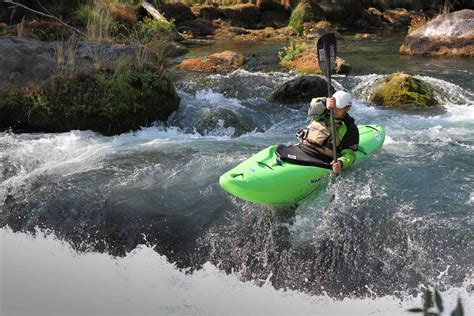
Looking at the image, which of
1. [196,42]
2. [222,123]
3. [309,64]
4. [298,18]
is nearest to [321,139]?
[222,123]

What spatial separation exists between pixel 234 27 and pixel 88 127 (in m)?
11.7

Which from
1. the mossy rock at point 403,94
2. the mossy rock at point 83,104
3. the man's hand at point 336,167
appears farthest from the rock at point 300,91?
the man's hand at point 336,167

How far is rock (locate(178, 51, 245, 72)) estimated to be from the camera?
432 inches

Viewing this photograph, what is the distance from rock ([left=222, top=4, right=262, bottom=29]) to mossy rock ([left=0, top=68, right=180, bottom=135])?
475 inches

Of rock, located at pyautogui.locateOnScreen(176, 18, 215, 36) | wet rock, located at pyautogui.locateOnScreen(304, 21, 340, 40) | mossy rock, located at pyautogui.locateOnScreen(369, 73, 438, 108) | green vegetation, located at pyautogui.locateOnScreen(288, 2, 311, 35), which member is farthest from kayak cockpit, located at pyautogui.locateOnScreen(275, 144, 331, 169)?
green vegetation, located at pyautogui.locateOnScreen(288, 2, 311, 35)

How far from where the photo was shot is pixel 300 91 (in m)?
8.95

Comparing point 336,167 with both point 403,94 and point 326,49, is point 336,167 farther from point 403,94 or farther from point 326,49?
point 403,94

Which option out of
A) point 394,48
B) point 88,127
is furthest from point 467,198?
point 394,48

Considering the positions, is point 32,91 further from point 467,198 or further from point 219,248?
point 467,198

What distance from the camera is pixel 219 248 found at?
4.43 meters

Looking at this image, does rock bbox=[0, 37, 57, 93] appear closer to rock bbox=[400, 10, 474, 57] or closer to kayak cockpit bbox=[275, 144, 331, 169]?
kayak cockpit bbox=[275, 144, 331, 169]

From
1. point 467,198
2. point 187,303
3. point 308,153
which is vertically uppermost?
point 308,153

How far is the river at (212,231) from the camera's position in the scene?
385 cm

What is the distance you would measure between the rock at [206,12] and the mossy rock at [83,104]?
11711 millimetres
